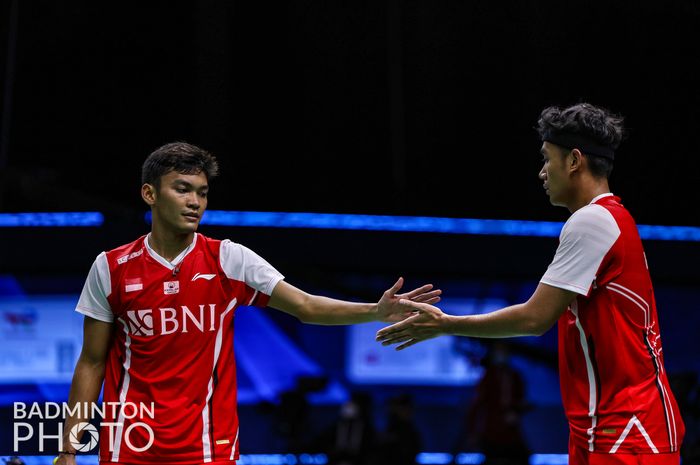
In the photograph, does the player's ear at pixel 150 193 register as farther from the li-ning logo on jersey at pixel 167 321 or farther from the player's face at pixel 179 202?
the li-ning logo on jersey at pixel 167 321

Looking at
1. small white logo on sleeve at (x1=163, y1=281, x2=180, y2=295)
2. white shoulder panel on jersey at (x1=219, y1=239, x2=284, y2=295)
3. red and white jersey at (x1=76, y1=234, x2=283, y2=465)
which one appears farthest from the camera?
white shoulder panel on jersey at (x1=219, y1=239, x2=284, y2=295)

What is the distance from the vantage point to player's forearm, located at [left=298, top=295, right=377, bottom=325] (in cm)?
363

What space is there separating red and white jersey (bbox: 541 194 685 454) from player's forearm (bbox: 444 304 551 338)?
14 centimetres

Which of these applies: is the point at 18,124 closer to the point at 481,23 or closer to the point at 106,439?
the point at 481,23

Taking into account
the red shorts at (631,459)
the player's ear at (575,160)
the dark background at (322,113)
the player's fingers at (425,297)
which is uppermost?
A: the dark background at (322,113)

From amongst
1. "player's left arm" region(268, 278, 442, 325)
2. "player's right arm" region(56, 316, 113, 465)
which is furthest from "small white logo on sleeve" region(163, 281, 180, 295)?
"player's left arm" region(268, 278, 442, 325)

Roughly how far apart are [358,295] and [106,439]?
6.88 m

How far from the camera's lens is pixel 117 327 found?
11.6 ft

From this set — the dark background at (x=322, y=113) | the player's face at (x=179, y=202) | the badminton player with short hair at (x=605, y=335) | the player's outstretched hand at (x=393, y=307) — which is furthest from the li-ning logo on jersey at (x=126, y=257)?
the dark background at (x=322, y=113)

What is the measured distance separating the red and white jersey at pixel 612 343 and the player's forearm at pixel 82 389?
1739 mm

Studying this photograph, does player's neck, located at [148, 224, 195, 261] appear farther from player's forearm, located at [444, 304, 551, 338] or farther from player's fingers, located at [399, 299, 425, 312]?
player's forearm, located at [444, 304, 551, 338]

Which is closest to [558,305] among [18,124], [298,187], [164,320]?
[164,320]

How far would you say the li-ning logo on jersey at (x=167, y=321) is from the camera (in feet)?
11.2

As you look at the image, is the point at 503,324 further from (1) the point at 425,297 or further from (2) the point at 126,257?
(2) the point at 126,257
